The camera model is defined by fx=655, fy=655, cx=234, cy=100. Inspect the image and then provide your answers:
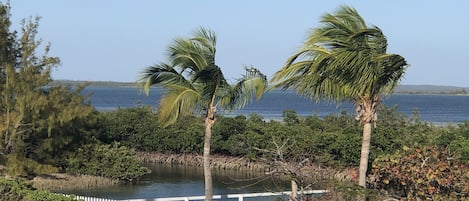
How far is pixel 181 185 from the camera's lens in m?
23.6

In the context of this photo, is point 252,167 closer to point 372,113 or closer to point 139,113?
point 139,113

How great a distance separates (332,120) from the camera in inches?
1341

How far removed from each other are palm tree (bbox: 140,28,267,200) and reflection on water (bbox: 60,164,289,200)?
314 inches

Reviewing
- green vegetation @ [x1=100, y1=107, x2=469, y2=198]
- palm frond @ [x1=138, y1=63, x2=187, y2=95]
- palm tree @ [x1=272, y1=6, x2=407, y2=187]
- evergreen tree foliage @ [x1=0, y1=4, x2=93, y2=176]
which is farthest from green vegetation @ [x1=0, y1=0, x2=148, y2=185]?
palm tree @ [x1=272, y1=6, x2=407, y2=187]

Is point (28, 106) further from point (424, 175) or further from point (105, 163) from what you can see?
point (424, 175)

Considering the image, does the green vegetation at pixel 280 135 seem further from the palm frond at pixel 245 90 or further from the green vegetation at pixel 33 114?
the palm frond at pixel 245 90

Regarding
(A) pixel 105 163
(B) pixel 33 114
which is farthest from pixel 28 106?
(A) pixel 105 163

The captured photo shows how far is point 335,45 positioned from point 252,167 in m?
18.6

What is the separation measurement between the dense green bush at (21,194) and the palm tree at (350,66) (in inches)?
202

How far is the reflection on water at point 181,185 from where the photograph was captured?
68.8ft

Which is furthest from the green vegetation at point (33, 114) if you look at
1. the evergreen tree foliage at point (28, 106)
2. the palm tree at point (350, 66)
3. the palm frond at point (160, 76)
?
the palm tree at point (350, 66)

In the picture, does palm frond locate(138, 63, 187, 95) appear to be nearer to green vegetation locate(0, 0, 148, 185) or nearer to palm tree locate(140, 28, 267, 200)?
palm tree locate(140, 28, 267, 200)

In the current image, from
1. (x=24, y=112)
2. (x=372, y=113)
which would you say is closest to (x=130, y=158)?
(x=24, y=112)

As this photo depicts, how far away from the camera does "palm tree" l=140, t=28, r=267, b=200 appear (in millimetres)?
10281
